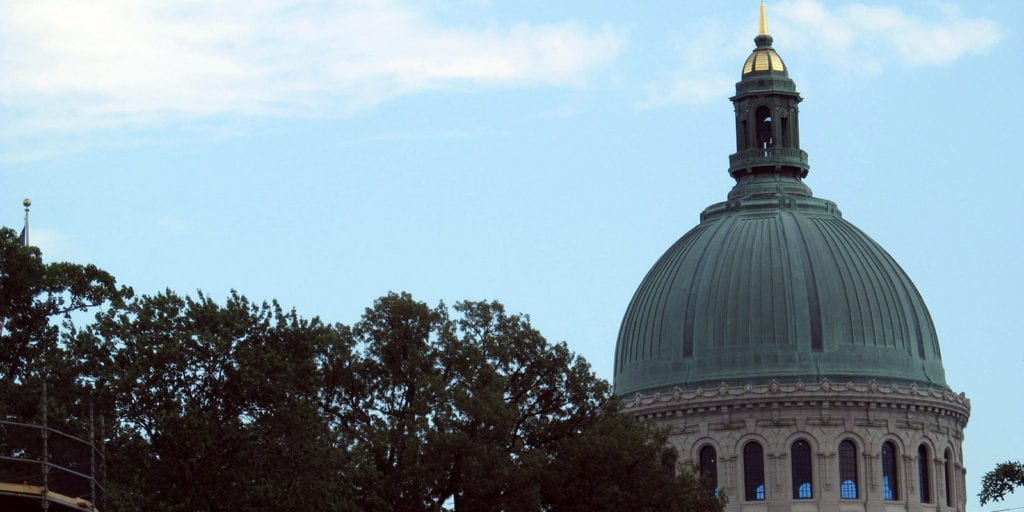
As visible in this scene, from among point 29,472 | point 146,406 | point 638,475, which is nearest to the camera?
point 29,472

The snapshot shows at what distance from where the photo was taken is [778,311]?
149625 millimetres

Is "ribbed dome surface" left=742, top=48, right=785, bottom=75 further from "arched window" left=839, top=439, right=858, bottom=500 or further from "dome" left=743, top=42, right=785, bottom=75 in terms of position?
"arched window" left=839, top=439, right=858, bottom=500

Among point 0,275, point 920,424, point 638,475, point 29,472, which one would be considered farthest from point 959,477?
point 29,472

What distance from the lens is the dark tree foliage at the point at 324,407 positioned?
89.6 metres

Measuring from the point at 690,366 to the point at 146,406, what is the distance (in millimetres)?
62530

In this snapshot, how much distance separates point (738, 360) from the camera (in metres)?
149

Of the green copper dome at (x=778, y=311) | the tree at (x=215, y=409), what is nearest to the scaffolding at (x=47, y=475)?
the tree at (x=215, y=409)

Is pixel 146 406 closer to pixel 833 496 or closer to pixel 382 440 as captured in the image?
pixel 382 440

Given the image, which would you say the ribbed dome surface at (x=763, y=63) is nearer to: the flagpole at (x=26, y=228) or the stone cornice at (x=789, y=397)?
the stone cornice at (x=789, y=397)

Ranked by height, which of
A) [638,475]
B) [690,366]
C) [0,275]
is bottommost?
[638,475]

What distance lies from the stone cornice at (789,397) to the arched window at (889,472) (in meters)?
2.32

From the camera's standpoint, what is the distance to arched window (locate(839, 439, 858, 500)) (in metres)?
147

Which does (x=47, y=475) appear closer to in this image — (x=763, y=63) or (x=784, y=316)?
(x=784, y=316)

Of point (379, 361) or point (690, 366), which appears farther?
point (690, 366)
